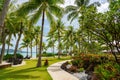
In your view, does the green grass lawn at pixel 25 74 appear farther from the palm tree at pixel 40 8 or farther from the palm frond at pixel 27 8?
the palm frond at pixel 27 8

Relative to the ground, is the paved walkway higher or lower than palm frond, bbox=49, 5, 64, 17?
lower

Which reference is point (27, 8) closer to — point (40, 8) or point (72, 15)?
point (40, 8)

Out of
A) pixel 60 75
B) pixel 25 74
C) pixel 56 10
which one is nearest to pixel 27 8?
pixel 56 10

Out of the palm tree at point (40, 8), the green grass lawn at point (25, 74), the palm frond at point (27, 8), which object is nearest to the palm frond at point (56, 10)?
the palm tree at point (40, 8)

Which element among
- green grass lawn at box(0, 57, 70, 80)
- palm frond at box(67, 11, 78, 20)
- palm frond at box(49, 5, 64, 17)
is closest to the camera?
green grass lawn at box(0, 57, 70, 80)

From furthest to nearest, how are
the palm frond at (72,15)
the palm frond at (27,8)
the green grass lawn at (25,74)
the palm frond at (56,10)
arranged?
the palm frond at (72,15) < the palm frond at (56,10) < the palm frond at (27,8) < the green grass lawn at (25,74)

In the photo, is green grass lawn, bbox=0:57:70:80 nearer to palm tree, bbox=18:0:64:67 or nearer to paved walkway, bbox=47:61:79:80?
paved walkway, bbox=47:61:79:80

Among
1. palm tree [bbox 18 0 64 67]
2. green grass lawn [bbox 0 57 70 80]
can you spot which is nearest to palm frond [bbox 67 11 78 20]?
palm tree [bbox 18 0 64 67]

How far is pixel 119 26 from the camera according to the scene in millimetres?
15039

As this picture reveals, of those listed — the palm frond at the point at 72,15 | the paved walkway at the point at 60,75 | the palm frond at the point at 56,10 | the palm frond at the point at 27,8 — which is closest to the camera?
the paved walkway at the point at 60,75

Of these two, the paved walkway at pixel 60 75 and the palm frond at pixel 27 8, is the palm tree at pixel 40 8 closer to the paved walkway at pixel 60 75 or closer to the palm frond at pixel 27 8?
the palm frond at pixel 27 8

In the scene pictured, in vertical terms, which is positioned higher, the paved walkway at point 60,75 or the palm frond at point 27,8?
the palm frond at point 27,8

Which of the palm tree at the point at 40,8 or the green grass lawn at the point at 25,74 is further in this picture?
the palm tree at the point at 40,8

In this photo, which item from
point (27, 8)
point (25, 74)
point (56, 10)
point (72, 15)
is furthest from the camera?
point (72, 15)
